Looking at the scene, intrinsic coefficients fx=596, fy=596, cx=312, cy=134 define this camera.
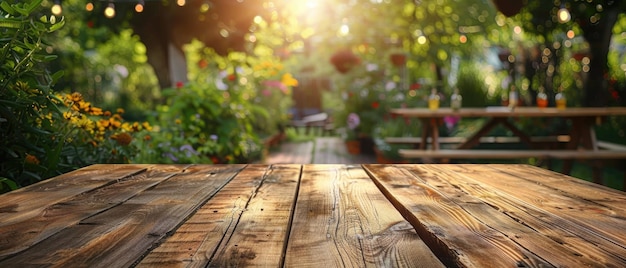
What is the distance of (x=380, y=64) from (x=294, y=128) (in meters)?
3.46

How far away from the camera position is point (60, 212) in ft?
4.27

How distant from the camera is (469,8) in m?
9.49

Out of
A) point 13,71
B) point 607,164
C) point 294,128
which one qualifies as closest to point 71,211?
point 13,71

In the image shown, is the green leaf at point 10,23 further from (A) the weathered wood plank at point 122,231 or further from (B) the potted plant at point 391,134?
(B) the potted plant at point 391,134

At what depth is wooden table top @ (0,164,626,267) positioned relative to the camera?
943 millimetres

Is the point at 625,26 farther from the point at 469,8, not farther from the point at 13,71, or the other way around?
the point at 13,71

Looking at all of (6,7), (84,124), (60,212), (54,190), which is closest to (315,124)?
(84,124)

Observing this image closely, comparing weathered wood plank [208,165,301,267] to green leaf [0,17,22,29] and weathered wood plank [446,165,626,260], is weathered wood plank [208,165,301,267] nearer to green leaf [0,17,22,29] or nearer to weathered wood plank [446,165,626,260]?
weathered wood plank [446,165,626,260]

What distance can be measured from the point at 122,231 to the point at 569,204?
996 mm

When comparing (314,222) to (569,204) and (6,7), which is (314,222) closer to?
(569,204)

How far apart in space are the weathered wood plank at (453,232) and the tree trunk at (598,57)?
6.36 meters

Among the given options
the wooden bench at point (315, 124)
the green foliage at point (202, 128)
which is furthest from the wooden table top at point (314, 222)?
the wooden bench at point (315, 124)

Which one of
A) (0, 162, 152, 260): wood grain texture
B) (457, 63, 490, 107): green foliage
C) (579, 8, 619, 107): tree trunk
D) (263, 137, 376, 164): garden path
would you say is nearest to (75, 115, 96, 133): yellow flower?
(0, 162, 152, 260): wood grain texture

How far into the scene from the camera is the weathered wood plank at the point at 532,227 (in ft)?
3.09
